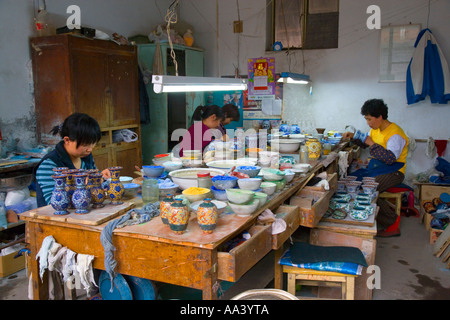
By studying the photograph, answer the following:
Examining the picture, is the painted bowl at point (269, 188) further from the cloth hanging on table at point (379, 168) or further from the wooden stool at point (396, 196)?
the wooden stool at point (396, 196)

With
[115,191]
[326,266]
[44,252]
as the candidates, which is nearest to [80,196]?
[115,191]

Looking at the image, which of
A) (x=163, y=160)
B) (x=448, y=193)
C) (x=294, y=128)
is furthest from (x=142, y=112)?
(x=448, y=193)

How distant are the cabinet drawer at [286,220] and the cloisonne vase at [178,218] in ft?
2.06

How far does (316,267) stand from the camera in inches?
106

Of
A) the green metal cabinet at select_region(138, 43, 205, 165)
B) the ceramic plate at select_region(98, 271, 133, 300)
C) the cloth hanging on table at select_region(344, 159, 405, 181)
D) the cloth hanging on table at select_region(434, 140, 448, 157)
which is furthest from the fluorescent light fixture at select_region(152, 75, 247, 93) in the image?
the cloth hanging on table at select_region(434, 140, 448, 157)

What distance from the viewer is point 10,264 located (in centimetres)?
375

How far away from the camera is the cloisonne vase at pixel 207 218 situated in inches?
79.2

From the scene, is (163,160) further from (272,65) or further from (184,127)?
(272,65)

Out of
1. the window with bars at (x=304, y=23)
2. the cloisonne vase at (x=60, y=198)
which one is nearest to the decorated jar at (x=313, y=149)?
the cloisonne vase at (x=60, y=198)

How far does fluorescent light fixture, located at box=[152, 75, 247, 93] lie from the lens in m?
2.56

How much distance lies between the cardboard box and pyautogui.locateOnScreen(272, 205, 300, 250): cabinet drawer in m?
2.71

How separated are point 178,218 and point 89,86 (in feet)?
11.8

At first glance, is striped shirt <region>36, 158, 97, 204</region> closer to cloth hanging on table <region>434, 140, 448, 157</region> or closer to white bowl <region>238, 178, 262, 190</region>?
white bowl <region>238, 178, 262, 190</region>

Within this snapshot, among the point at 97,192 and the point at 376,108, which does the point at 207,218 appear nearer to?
the point at 97,192
